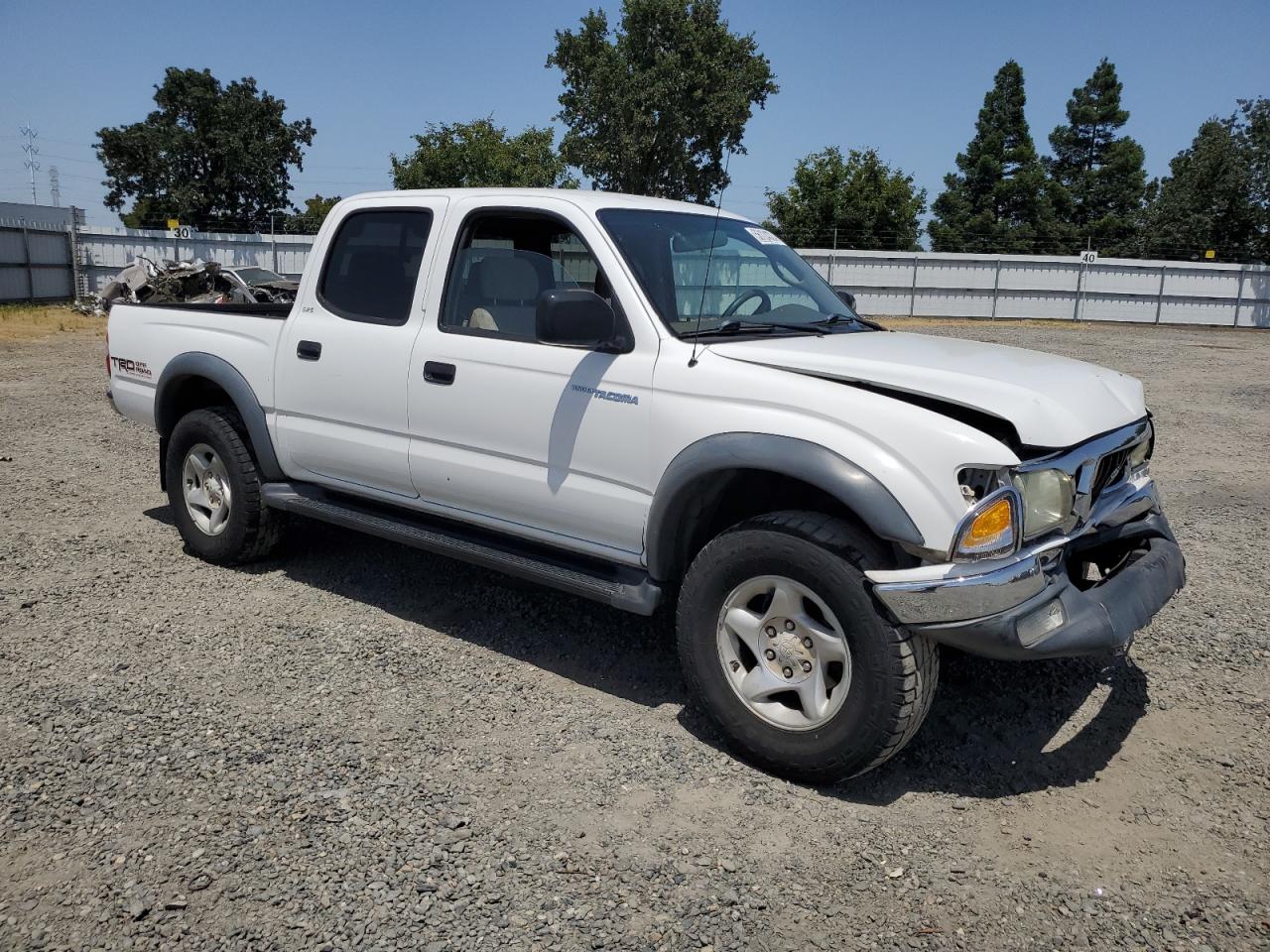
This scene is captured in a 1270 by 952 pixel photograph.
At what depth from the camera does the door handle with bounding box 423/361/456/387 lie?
4.50 m

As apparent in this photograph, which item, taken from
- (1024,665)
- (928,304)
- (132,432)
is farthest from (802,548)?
(928,304)

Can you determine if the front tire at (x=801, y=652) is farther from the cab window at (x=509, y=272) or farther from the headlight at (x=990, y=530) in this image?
the cab window at (x=509, y=272)

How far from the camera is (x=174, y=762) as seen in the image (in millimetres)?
3658

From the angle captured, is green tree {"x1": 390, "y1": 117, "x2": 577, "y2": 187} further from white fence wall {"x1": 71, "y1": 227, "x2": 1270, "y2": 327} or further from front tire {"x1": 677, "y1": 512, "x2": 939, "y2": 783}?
front tire {"x1": 677, "y1": 512, "x2": 939, "y2": 783}

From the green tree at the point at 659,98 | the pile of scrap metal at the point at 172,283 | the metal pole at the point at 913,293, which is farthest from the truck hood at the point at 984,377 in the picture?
the green tree at the point at 659,98

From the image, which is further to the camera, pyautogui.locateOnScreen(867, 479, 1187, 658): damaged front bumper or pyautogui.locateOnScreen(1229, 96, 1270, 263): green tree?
pyautogui.locateOnScreen(1229, 96, 1270, 263): green tree

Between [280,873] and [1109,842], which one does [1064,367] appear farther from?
[280,873]

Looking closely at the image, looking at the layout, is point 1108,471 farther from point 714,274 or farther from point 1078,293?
point 1078,293

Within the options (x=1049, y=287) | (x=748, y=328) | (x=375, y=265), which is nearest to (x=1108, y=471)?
(x=748, y=328)

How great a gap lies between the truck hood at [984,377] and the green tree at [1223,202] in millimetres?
41367

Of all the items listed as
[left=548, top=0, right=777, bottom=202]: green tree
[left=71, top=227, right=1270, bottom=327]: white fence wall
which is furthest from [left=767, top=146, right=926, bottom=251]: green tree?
[left=71, top=227, right=1270, bottom=327]: white fence wall

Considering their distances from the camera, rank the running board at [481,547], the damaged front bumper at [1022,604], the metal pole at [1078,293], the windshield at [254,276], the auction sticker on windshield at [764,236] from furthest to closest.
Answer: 1. the metal pole at [1078,293]
2. the windshield at [254,276]
3. the auction sticker on windshield at [764,236]
4. the running board at [481,547]
5. the damaged front bumper at [1022,604]

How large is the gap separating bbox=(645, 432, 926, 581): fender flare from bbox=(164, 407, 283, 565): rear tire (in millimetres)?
2699

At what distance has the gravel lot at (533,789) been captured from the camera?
288 cm
